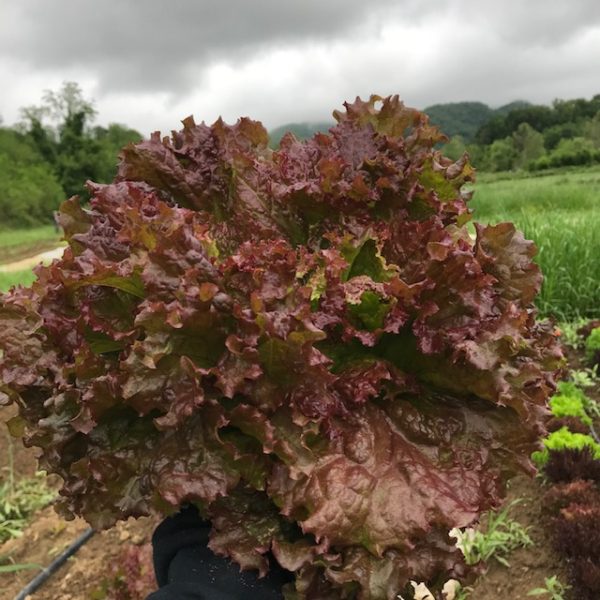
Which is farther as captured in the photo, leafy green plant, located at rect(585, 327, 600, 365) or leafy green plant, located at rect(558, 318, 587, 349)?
leafy green plant, located at rect(558, 318, 587, 349)

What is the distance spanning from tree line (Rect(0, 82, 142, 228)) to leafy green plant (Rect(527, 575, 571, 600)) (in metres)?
33.9

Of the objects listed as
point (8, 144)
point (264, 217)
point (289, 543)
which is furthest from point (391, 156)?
point (8, 144)

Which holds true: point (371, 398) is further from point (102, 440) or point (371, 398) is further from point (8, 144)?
point (8, 144)

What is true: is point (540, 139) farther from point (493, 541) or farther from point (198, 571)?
point (198, 571)

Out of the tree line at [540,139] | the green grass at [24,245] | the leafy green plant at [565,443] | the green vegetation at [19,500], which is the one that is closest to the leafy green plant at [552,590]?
the leafy green plant at [565,443]

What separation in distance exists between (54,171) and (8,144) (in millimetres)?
11104

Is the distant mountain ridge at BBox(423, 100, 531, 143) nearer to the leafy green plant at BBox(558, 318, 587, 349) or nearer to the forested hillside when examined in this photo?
the forested hillside

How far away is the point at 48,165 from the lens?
45.2m

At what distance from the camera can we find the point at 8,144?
165ft

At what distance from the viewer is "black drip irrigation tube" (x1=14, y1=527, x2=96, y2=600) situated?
4.15m

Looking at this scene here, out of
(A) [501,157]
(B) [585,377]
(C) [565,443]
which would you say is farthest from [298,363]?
(A) [501,157]

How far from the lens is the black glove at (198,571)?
1.47 metres

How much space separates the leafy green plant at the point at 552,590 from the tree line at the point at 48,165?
1335 inches

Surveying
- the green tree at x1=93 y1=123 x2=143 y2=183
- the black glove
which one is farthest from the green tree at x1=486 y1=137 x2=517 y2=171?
the black glove
